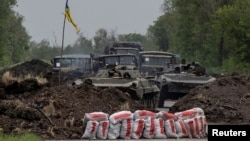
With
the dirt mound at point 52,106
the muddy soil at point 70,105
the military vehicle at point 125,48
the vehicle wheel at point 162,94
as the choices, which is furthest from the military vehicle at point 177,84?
the military vehicle at point 125,48

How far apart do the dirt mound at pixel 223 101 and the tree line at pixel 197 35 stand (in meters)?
25.5

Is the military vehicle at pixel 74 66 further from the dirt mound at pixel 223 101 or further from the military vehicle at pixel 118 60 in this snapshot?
the dirt mound at pixel 223 101

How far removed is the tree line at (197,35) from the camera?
2137 inches

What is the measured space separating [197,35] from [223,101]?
176 ft

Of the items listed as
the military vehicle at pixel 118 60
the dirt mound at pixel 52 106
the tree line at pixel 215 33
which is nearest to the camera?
the dirt mound at pixel 52 106

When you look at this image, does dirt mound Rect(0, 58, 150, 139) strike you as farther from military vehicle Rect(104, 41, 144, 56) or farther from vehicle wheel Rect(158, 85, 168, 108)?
military vehicle Rect(104, 41, 144, 56)

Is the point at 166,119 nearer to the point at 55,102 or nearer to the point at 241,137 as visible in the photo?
the point at 55,102

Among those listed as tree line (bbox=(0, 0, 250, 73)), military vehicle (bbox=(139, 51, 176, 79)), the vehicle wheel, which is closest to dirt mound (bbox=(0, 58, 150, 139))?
the vehicle wheel

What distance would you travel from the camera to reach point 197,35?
7362 cm

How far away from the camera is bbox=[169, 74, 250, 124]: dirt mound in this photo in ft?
60.4

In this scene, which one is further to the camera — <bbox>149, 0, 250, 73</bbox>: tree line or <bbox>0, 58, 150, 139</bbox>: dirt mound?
<bbox>149, 0, 250, 73</bbox>: tree line

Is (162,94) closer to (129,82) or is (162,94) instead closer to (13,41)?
(129,82)

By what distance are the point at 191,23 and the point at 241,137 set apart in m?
68.8

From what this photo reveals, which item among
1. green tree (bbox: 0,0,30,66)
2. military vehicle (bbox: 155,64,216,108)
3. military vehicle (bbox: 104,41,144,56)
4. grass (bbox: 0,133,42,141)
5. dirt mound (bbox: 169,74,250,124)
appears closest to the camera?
grass (bbox: 0,133,42,141)
